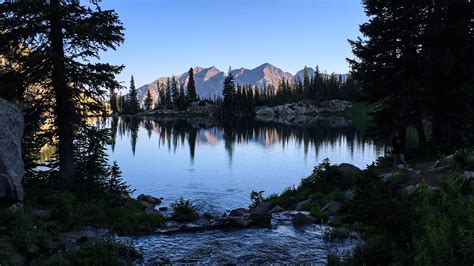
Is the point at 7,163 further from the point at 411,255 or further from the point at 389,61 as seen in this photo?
the point at 389,61

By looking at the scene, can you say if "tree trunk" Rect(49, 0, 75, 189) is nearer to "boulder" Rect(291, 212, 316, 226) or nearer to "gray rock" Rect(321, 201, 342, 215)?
"boulder" Rect(291, 212, 316, 226)

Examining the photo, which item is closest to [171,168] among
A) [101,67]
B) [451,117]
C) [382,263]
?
[101,67]

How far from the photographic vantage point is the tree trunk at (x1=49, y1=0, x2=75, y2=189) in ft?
64.4

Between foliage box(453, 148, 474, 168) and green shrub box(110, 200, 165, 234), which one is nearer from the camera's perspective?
green shrub box(110, 200, 165, 234)

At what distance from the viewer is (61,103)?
20281mm

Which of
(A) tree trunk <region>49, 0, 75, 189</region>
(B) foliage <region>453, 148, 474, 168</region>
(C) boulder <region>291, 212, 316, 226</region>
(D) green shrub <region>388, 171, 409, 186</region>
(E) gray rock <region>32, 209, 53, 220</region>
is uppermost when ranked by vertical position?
(A) tree trunk <region>49, 0, 75, 189</region>

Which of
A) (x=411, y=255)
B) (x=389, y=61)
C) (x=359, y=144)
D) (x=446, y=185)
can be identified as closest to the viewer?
(x=411, y=255)

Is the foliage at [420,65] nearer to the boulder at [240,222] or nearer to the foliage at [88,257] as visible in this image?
the boulder at [240,222]

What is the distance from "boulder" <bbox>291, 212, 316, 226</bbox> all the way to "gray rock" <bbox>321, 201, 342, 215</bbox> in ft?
4.62

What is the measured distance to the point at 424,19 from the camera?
26781mm

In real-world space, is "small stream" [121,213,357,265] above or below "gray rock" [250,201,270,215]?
above

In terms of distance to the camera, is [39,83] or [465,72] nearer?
[39,83]

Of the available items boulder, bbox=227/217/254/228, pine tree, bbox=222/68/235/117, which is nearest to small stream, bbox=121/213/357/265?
boulder, bbox=227/217/254/228

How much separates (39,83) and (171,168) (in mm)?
26206
